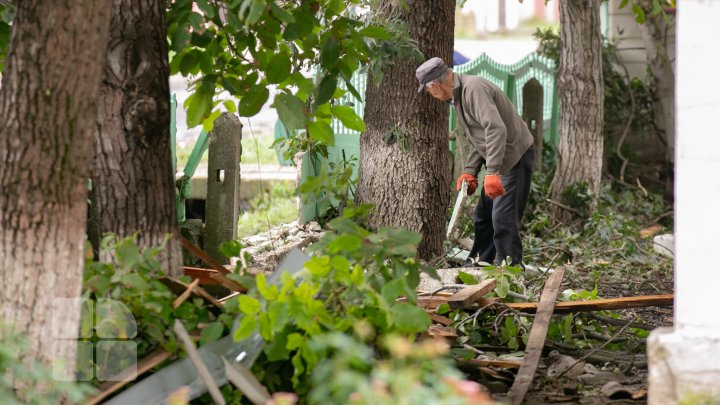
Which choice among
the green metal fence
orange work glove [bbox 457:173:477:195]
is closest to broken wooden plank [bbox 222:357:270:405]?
orange work glove [bbox 457:173:477:195]

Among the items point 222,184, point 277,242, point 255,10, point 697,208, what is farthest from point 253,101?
point 277,242

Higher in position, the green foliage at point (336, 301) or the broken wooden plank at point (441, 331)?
the green foliage at point (336, 301)

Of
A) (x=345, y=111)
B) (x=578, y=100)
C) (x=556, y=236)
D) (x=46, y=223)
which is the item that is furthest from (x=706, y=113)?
(x=578, y=100)

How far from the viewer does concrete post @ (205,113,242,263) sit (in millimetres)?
7723

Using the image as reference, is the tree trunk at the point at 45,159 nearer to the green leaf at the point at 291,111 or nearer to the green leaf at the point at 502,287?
the green leaf at the point at 291,111

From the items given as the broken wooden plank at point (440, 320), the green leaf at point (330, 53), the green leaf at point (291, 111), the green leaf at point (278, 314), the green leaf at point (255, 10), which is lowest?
the broken wooden plank at point (440, 320)

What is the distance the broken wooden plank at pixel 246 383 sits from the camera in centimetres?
432

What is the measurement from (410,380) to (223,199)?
499cm

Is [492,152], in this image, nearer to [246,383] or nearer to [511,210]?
[511,210]

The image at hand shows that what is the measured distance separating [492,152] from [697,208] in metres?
4.28

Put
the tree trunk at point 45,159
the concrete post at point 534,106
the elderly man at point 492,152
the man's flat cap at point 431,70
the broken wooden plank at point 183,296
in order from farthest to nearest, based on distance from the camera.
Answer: the concrete post at point 534,106
the elderly man at point 492,152
the man's flat cap at point 431,70
the broken wooden plank at point 183,296
the tree trunk at point 45,159

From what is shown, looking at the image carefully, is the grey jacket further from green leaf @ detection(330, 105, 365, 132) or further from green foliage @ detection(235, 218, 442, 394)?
green foliage @ detection(235, 218, 442, 394)

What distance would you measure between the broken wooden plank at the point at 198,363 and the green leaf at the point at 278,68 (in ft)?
4.61

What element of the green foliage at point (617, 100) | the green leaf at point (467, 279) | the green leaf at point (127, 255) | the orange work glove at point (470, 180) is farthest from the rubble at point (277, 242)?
the green foliage at point (617, 100)
